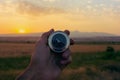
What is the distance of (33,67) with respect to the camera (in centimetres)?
183

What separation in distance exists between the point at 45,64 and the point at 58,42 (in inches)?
5.5

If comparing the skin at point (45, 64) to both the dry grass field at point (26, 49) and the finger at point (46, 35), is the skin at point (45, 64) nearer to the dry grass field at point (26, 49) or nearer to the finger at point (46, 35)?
the finger at point (46, 35)

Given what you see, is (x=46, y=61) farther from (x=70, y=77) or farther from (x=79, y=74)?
(x=79, y=74)

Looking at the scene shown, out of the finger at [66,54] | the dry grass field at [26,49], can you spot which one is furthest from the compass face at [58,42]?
the dry grass field at [26,49]

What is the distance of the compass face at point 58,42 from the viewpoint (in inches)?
73.2

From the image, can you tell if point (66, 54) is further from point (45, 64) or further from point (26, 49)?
point (26, 49)

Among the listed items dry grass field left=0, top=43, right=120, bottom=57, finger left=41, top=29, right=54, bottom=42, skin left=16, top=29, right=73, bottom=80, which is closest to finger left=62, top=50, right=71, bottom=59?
skin left=16, top=29, right=73, bottom=80

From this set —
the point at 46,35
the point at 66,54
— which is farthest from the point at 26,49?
the point at 66,54

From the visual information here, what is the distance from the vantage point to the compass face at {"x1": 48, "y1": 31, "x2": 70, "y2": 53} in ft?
6.10

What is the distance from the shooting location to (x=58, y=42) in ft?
6.28

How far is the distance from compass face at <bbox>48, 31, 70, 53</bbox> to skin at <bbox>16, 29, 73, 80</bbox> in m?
0.02

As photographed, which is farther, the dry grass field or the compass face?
the dry grass field

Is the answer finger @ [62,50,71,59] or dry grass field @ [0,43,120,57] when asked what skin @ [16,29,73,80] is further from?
dry grass field @ [0,43,120,57]

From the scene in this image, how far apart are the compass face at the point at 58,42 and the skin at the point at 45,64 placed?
0.02 metres
